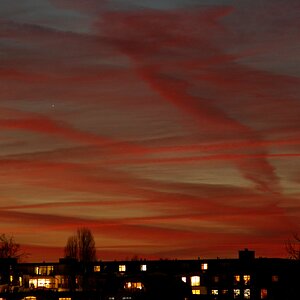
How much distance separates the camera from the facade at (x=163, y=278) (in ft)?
281

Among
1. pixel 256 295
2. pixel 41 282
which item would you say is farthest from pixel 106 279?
pixel 256 295

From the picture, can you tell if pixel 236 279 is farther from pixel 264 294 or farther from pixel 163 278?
pixel 163 278

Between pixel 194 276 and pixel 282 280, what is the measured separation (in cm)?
1325

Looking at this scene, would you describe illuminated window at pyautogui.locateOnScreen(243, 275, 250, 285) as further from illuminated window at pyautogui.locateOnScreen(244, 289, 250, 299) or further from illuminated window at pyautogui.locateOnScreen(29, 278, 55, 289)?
illuminated window at pyautogui.locateOnScreen(29, 278, 55, 289)

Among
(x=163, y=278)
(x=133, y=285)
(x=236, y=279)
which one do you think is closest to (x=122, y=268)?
(x=236, y=279)

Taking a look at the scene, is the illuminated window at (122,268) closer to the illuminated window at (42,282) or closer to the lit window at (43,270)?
the lit window at (43,270)

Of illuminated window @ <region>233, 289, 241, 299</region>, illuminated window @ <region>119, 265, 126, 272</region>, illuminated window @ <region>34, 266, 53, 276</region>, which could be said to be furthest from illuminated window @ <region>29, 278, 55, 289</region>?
illuminated window @ <region>233, 289, 241, 299</region>

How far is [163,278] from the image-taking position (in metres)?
87.6

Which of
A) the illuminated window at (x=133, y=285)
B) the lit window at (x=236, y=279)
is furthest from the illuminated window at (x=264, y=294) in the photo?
the illuminated window at (x=133, y=285)

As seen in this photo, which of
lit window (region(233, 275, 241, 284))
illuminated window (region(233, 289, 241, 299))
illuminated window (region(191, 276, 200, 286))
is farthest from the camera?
illuminated window (region(191, 276, 200, 286))

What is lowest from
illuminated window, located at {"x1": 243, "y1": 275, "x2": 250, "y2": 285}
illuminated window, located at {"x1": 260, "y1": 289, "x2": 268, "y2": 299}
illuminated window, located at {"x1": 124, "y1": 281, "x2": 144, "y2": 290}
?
illuminated window, located at {"x1": 260, "y1": 289, "x2": 268, "y2": 299}

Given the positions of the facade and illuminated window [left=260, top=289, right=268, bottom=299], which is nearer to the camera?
the facade

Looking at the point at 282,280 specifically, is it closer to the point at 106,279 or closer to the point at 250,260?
the point at 250,260

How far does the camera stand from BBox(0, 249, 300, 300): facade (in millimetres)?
85750
